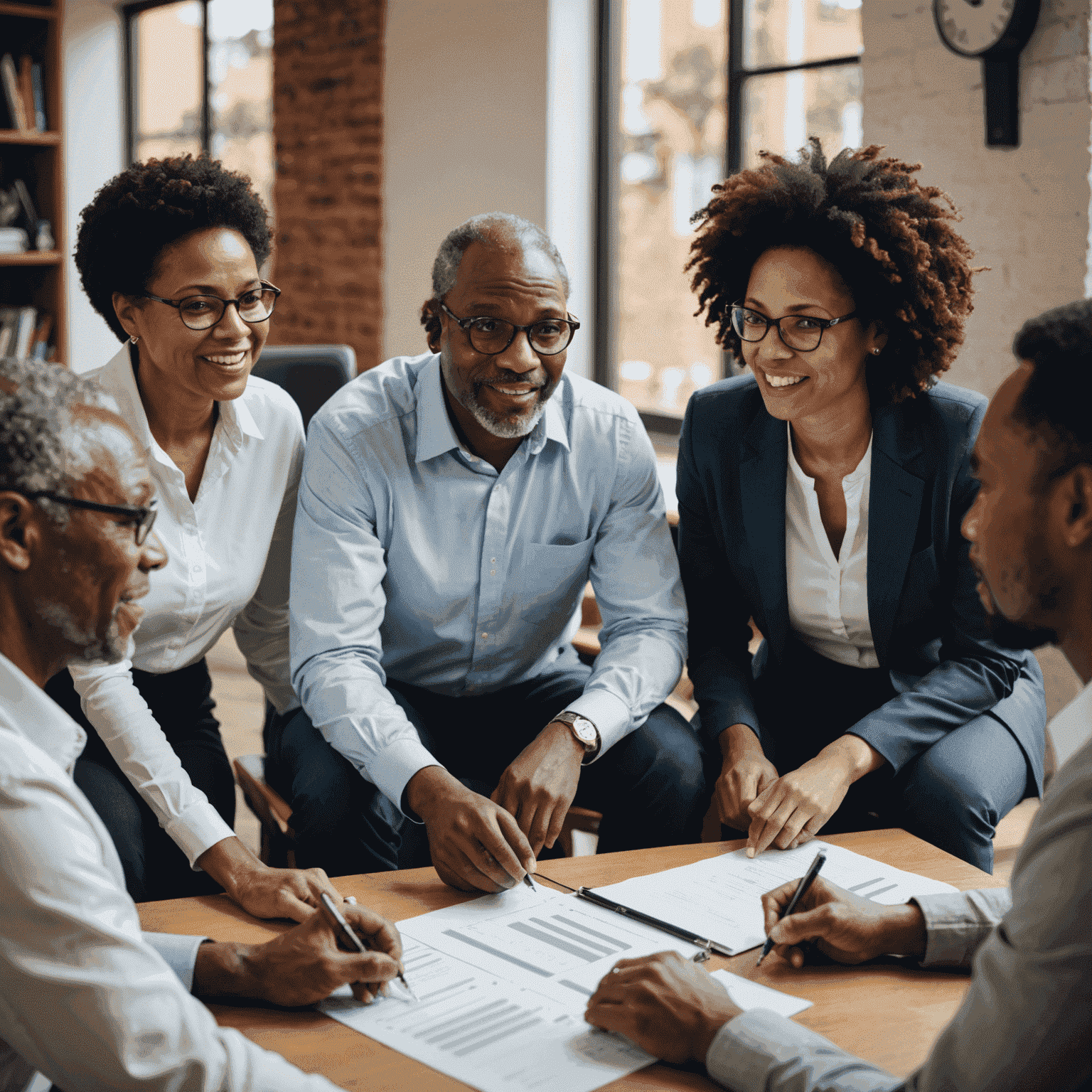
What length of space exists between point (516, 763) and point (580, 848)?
1.55 m

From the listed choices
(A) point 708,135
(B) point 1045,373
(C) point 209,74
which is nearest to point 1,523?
(B) point 1045,373

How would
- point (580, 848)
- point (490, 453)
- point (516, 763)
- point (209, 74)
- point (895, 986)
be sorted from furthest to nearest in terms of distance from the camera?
point (209, 74) < point (580, 848) < point (490, 453) < point (516, 763) < point (895, 986)

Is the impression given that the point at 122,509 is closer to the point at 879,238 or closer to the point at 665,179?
the point at 879,238

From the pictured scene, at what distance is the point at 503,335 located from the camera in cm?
204

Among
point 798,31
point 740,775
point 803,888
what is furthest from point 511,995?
point 798,31

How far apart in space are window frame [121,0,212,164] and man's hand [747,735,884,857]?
17.3 ft

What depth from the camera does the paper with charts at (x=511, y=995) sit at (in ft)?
3.76

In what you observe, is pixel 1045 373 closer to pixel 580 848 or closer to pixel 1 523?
pixel 1 523

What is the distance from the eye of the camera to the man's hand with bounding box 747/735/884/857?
1.67 metres

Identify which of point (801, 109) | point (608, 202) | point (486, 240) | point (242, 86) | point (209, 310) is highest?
point (242, 86)

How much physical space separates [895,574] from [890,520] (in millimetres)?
86

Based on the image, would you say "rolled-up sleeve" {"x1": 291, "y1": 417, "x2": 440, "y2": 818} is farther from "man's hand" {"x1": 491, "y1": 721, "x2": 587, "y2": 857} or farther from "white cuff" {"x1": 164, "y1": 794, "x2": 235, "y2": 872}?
"white cuff" {"x1": 164, "y1": 794, "x2": 235, "y2": 872}

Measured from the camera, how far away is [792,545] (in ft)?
7.11

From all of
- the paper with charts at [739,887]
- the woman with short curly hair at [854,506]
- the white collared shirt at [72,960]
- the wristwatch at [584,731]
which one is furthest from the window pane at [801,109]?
the white collared shirt at [72,960]
